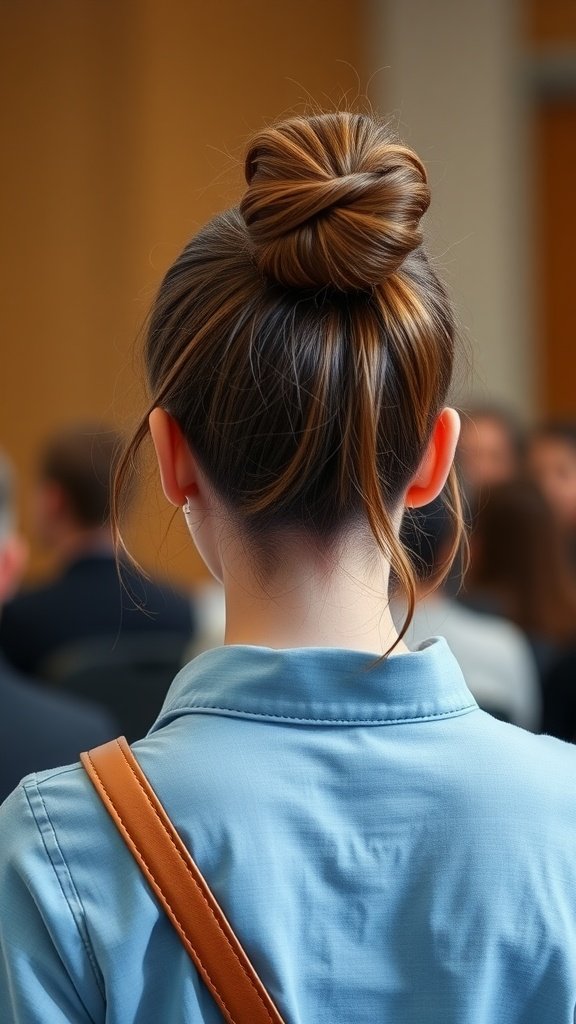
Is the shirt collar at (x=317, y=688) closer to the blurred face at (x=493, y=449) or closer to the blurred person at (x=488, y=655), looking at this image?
the blurred person at (x=488, y=655)

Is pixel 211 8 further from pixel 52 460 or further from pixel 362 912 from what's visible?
pixel 362 912

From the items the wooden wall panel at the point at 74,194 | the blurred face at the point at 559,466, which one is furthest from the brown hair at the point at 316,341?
the wooden wall panel at the point at 74,194

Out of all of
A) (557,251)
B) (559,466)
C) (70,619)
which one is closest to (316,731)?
(70,619)

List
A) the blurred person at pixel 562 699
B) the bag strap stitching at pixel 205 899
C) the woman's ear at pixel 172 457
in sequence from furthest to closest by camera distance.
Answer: the blurred person at pixel 562 699 < the woman's ear at pixel 172 457 < the bag strap stitching at pixel 205 899

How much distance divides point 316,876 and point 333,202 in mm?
397

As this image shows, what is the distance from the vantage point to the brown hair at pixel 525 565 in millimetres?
3287

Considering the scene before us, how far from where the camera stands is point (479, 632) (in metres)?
2.85

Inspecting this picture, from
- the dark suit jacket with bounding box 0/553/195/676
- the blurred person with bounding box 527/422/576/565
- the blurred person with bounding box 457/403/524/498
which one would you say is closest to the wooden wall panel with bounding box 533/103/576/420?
the blurred person with bounding box 457/403/524/498

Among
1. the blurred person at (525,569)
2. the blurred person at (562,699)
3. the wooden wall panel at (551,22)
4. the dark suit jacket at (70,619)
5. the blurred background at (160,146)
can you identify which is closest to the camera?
the blurred person at (562,699)

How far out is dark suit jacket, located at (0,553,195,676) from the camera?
11.3 ft

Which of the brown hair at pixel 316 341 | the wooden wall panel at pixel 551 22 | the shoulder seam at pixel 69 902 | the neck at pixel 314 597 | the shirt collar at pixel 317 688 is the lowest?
the shoulder seam at pixel 69 902

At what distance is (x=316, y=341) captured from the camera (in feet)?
2.70

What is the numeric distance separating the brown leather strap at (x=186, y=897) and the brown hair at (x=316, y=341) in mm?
176

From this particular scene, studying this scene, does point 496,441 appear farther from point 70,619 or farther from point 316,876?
point 316,876
